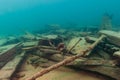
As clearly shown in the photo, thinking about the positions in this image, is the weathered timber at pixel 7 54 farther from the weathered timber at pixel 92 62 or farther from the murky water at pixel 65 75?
the weathered timber at pixel 92 62

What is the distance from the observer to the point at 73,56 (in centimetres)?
554

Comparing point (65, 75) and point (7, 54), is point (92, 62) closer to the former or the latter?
point (65, 75)

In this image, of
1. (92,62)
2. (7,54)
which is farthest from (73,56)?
(7,54)

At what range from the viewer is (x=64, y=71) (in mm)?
6867

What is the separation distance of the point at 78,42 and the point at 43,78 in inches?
109

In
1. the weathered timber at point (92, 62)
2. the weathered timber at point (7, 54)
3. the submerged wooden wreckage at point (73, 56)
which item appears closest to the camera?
the submerged wooden wreckage at point (73, 56)

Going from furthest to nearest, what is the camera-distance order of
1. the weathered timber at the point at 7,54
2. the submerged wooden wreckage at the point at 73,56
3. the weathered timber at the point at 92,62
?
the weathered timber at the point at 7,54
the weathered timber at the point at 92,62
the submerged wooden wreckage at the point at 73,56

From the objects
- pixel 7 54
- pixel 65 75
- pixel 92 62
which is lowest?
pixel 65 75

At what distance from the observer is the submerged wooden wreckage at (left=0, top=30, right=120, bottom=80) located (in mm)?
5965

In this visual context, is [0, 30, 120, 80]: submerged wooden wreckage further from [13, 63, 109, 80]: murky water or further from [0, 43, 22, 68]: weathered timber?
[13, 63, 109, 80]: murky water

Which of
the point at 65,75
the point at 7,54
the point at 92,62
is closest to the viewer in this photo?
the point at 92,62

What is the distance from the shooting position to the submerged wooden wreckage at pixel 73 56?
19.6 feet

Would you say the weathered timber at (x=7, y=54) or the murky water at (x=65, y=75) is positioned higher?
the weathered timber at (x=7, y=54)

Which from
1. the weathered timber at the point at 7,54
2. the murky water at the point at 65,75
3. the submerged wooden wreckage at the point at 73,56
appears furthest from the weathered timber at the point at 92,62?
the weathered timber at the point at 7,54
